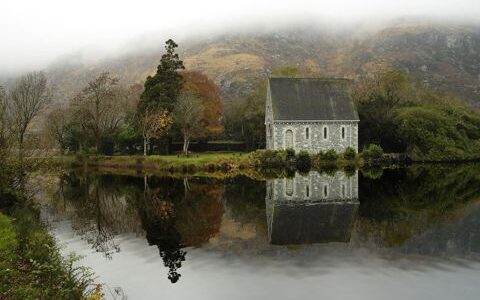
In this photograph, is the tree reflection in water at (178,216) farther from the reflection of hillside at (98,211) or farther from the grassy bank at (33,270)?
the grassy bank at (33,270)

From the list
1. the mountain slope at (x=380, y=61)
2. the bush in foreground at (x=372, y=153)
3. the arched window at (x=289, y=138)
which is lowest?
the bush in foreground at (x=372, y=153)

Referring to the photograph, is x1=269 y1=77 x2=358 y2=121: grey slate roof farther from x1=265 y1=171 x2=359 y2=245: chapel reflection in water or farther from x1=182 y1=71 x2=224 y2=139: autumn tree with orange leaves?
x1=265 y1=171 x2=359 y2=245: chapel reflection in water

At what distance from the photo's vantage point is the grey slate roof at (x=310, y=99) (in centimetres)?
6294

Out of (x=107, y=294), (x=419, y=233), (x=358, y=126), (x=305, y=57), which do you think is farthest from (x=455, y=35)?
(x=107, y=294)

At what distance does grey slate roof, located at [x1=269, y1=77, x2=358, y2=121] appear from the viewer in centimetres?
6294

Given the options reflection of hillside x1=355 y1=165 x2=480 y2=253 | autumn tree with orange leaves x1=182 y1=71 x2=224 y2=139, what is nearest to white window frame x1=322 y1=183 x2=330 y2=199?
reflection of hillside x1=355 y1=165 x2=480 y2=253

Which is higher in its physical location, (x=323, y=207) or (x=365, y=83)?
(x=365, y=83)

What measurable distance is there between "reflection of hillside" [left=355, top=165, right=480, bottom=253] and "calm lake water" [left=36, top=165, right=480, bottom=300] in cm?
8

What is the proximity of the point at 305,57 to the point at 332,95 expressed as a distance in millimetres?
132382

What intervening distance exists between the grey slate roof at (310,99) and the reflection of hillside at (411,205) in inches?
715

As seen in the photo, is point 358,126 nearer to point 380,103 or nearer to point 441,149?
point 380,103

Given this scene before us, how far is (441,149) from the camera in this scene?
203 ft

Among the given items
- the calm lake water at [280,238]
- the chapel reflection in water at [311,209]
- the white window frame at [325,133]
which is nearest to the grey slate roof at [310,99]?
the white window frame at [325,133]

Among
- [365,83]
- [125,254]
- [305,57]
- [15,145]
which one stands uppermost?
[305,57]
